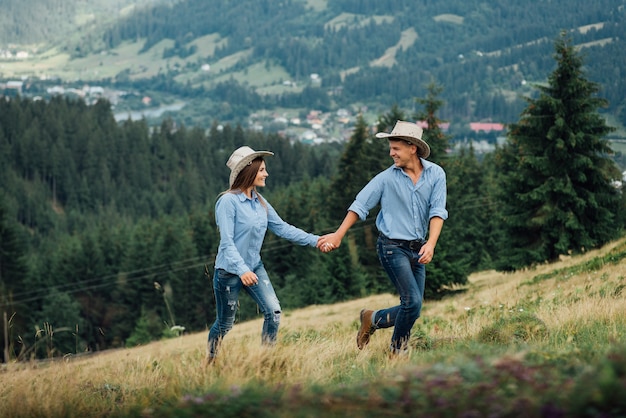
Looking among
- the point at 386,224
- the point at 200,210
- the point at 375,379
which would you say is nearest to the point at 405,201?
the point at 386,224

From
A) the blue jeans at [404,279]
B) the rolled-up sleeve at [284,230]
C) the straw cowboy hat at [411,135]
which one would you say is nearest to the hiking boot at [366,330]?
the blue jeans at [404,279]

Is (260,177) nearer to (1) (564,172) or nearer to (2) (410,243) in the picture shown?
(2) (410,243)

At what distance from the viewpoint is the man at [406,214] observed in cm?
761

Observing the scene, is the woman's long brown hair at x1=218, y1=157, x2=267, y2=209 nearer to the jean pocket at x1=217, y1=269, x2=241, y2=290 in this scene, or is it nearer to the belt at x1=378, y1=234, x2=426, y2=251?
the jean pocket at x1=217, y1=269, x2=241, y2=290

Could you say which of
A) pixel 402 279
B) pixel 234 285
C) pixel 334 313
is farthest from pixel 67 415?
pixel 334 313

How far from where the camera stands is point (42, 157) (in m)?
161

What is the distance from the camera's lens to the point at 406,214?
769cm

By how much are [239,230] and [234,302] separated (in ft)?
2.28

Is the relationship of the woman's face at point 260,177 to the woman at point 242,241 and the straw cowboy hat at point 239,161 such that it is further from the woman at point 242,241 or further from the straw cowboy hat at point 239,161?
the straw cowboy hat at point 239,161

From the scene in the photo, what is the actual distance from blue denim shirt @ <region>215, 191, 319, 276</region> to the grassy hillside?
0.78 m

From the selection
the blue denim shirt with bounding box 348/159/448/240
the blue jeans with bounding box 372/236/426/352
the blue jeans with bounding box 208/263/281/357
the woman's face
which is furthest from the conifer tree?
the blue jeans with bounding box 208/263/281/357

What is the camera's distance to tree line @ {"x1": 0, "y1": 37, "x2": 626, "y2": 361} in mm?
30891

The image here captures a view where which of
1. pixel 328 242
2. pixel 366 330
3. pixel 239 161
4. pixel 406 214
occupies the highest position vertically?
pixel 239 161

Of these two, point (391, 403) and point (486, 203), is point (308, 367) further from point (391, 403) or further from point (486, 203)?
point (486, 203)
